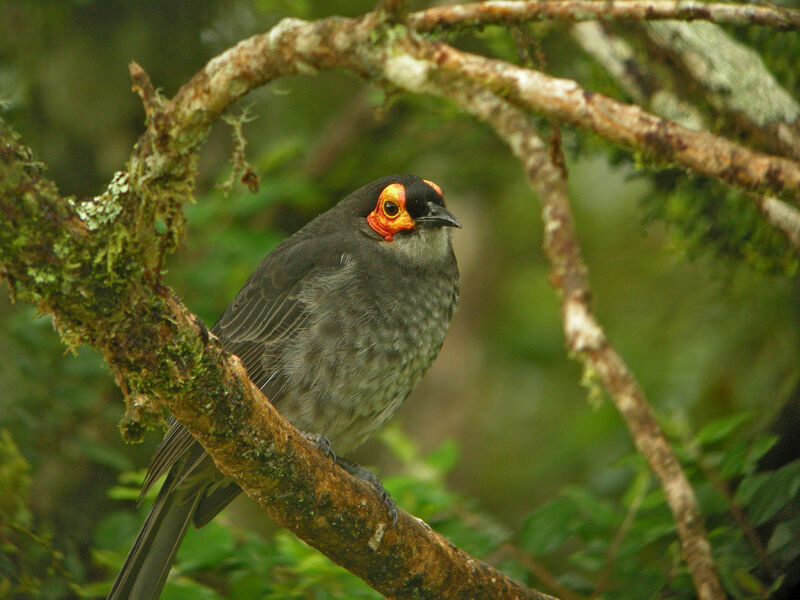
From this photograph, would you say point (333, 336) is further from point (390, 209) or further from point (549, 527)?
point (549, 527)

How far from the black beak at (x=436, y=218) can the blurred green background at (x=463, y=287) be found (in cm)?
51

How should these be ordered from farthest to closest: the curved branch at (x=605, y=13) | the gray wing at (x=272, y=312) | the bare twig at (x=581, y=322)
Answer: the gray wing at (x=272, y=312) < the bare twig at (x=581, y=322) < the curved branch at (x=605, y=13)

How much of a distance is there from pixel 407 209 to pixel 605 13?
4.18 ft

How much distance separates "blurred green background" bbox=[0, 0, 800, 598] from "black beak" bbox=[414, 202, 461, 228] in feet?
1.68

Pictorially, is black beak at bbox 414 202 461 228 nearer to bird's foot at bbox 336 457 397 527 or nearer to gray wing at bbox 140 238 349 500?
gray wing at bbox 140 238 349 500

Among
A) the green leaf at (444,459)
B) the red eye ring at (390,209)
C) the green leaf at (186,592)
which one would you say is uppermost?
the red eye ring at (390,209)

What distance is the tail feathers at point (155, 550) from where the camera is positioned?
320cm

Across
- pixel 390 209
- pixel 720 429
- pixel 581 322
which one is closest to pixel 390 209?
pixel 390 209

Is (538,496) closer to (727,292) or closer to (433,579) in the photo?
(727,292)

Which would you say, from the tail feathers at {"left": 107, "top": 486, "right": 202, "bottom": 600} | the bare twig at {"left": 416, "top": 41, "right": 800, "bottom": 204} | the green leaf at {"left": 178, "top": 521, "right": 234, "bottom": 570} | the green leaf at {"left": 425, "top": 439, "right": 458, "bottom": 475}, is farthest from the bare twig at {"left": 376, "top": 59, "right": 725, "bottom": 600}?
the tail feathers at {"left": 107, "top": 486, "right": 202, "bottom": 600}

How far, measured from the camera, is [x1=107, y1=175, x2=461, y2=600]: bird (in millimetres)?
3400

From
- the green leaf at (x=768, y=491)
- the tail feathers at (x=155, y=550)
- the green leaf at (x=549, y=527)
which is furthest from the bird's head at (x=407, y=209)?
the green leaf at (x=768, y=491)

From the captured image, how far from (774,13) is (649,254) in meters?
4.26

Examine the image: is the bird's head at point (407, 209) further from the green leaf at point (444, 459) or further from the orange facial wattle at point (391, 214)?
the green leaf at point (444, 459)
